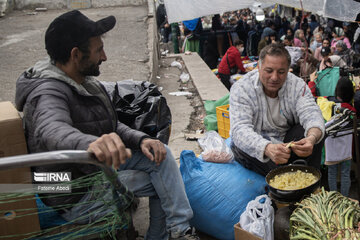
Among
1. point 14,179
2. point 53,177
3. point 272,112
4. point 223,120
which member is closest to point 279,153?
point 272,112

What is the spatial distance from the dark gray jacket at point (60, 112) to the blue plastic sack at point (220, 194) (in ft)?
2.96

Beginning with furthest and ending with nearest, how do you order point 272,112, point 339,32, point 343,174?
1. point 339,32
2. point 343,174
3. point 272,112

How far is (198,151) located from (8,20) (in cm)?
1159

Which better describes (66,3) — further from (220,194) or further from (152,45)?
(220,194)

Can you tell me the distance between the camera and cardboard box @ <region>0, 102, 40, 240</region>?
7.02 feet

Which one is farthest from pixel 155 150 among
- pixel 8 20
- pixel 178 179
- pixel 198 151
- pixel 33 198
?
pixel 8 20

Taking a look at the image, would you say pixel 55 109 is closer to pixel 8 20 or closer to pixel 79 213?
pixel 79 213

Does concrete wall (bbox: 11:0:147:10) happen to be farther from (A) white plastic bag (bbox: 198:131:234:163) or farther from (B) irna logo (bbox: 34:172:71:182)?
(B) irna logo (bbox: 34:172:71:182)

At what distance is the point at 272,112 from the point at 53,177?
1.91 meters

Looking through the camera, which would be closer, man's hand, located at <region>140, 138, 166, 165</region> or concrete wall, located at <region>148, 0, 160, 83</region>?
man's hand, located at <region>140, 138, 166, 165</region>

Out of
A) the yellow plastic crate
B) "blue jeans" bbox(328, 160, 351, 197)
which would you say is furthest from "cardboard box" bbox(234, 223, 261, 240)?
"blue jeans" bbox(328, 160, 351, 197)

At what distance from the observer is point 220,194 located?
326cm

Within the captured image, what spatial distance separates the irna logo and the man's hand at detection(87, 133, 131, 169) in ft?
2.31

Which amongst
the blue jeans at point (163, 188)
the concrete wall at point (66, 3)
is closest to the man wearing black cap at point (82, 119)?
the blue jeans at point (163, 188)
